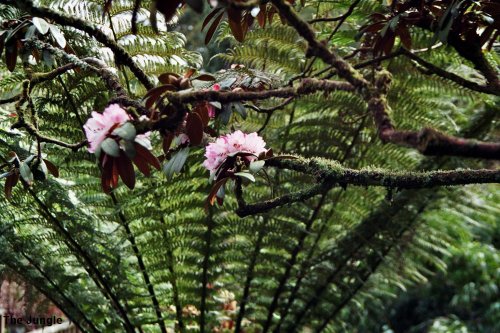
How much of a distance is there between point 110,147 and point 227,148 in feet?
0.60

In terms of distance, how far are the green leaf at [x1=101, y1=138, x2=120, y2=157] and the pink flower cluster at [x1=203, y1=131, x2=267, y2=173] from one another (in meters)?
0.16

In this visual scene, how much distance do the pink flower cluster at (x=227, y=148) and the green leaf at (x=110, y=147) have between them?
6.2 inches

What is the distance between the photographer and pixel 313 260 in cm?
167

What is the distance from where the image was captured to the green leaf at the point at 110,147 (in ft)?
2.01

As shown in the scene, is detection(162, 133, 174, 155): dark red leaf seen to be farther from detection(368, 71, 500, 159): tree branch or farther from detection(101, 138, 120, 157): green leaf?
detection(368, 71, 500, 159): tree branch

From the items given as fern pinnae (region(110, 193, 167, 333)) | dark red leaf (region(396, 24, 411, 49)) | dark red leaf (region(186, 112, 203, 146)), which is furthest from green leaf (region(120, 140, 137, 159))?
fern pinnae (region(110, 193, 167, 333))

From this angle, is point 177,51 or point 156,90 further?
point 177,51

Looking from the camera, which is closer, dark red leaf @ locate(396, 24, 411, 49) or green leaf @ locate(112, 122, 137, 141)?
green leaf @ locate(112, 122, 137, 141)

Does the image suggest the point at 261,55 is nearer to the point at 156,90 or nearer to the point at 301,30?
the point at 156,90

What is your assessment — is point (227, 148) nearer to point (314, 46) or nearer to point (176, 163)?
point (176, 163)

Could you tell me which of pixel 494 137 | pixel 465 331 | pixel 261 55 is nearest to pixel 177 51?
pixel 261 55

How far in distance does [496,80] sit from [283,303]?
115 centimetres

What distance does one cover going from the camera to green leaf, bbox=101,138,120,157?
61cm

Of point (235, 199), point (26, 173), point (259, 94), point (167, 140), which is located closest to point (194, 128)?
point (167, 140)
